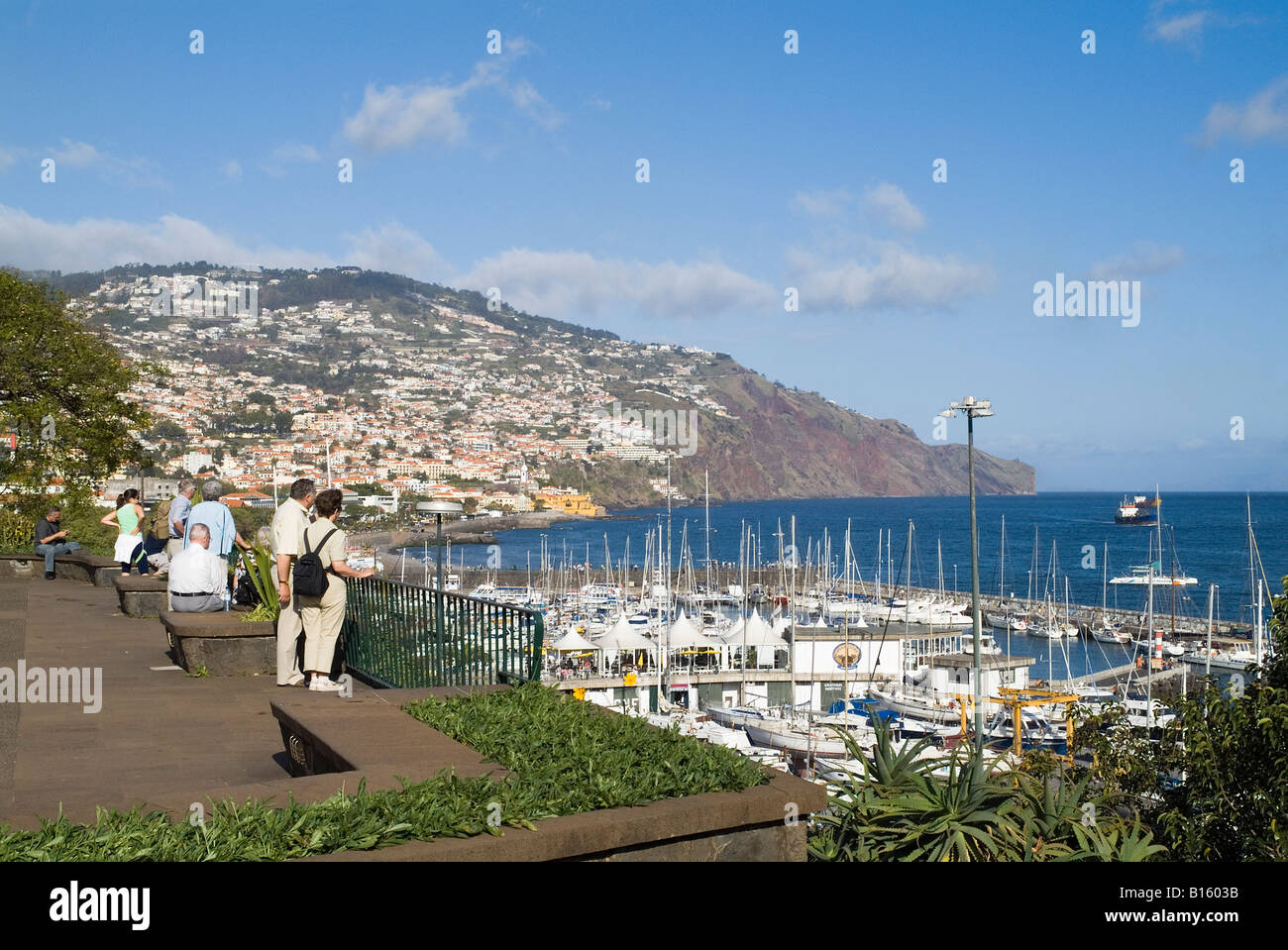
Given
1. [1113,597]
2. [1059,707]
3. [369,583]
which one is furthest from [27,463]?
[1113,597]

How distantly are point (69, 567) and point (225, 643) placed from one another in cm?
1044

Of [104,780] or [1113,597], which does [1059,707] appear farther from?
[1113,597]

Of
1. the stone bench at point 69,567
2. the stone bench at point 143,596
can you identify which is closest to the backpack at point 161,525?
the stone bench at point 69,567

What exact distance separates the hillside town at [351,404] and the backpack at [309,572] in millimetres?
66303

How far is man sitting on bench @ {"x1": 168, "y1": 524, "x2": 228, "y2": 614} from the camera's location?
9.79m

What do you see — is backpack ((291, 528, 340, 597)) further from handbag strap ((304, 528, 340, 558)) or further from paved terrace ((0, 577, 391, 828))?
paved terrace ((0, 577, 391, 828))

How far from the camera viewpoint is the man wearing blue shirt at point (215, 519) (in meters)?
10.7

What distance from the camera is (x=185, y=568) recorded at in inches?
386

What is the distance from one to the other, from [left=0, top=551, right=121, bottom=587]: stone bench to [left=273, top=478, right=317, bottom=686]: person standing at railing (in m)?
9.52

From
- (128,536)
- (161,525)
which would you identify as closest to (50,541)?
(128,536)

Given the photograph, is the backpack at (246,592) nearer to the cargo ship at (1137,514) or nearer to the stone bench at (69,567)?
the stone bench at (69,567)

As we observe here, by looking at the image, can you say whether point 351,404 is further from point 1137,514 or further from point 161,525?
point 161,525

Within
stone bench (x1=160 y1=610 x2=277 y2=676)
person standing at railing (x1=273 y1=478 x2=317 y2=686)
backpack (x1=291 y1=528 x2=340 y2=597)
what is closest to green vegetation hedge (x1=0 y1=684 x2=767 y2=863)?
backpack (x1=291 y1=528 x2=340 y2=597)
